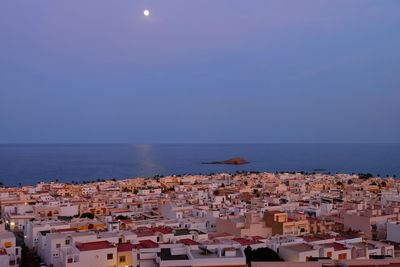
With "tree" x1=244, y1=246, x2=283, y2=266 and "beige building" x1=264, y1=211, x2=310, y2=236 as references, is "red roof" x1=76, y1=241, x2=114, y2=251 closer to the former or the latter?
"tree" x1=244, y1=246, x2=283, y2=266

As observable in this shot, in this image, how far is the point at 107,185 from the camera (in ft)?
158

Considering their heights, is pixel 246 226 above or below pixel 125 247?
below

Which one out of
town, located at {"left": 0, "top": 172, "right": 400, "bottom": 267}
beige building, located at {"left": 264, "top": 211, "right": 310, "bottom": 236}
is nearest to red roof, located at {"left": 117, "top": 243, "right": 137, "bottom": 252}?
town, located at {"left": 0, "top": 172, "right": 400, "bottom": 267}

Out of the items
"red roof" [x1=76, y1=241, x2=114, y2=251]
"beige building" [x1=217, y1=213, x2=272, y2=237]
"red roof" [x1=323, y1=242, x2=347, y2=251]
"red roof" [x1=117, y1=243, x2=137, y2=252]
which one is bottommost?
"beige building" [x1=217, y1=213, x2=272, y2=237]

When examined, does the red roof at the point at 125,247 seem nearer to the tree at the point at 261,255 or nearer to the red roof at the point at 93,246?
the red roof at the point at 93,246

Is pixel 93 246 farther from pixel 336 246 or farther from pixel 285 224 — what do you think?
pixel 285 224

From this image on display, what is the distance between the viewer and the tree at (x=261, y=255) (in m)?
13.5

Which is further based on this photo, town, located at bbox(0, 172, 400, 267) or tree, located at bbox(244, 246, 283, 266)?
tree, located at bbox(244, 246, 283, 266)

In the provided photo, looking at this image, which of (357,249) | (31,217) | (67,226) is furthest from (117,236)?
(31,217)

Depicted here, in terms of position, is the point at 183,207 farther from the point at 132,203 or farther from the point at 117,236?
the point at 117,236

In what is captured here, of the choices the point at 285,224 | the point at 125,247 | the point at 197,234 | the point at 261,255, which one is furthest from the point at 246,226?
the point at 125,247

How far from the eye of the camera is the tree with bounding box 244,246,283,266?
1348 cm

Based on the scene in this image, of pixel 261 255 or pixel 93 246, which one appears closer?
pixel 261 255

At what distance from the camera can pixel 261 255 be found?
1362cm
